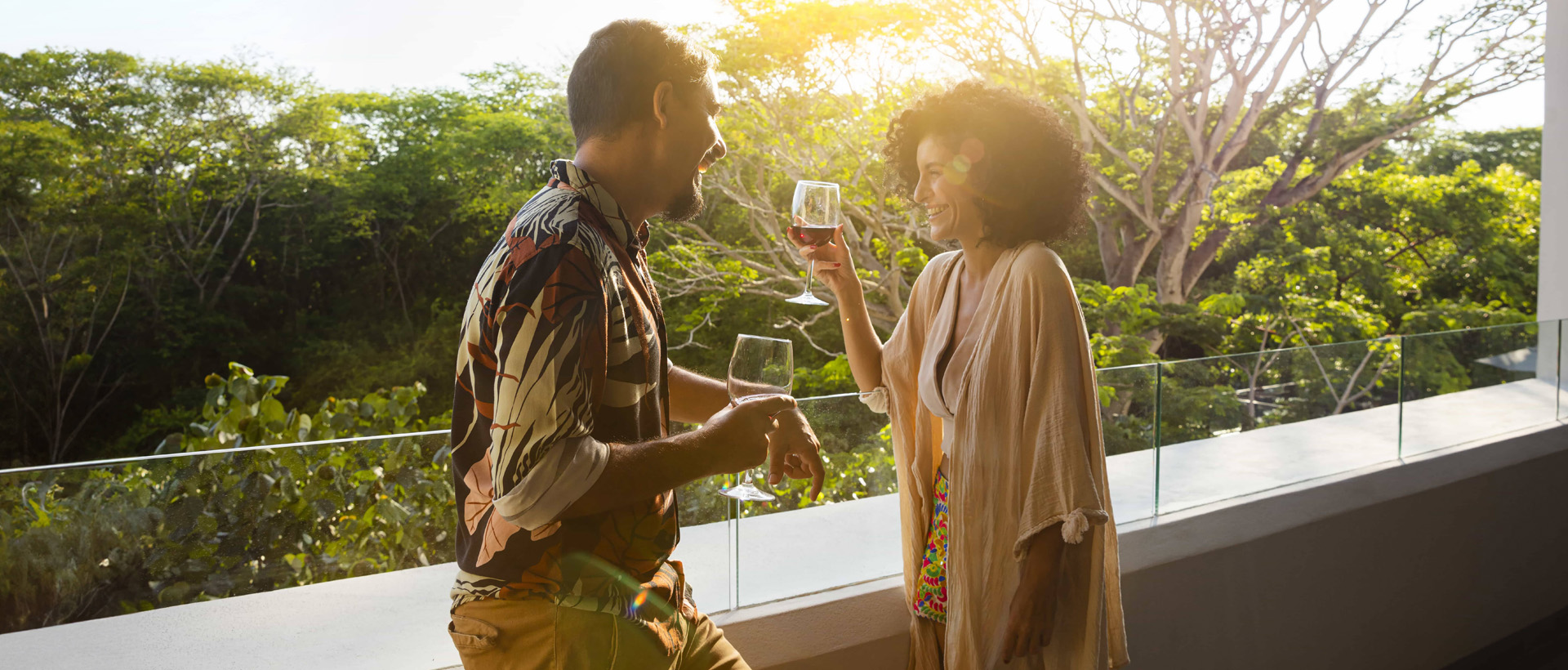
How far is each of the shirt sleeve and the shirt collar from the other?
0.50ft

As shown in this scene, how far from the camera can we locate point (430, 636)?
154 centimetres

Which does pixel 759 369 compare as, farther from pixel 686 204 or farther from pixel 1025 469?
pixel 1025 469

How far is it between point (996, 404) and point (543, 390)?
866 mm

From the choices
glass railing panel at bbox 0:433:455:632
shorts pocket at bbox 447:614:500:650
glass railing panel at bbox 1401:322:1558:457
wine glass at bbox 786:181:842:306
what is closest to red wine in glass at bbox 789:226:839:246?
wine glass at bbox 786:181:842:306

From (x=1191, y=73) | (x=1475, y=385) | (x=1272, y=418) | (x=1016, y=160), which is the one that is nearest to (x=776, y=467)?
(x=1016, y=160)

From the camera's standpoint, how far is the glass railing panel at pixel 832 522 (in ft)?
6.06

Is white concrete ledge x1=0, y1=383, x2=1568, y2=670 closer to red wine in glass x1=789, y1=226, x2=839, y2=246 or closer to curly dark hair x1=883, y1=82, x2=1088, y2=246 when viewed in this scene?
red wine in glass x1=789, y1=226, x2=839, y2=246

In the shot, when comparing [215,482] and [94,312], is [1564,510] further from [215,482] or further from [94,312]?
[94,312]

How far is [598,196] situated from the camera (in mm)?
1075

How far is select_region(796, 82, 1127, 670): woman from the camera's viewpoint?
149 cm

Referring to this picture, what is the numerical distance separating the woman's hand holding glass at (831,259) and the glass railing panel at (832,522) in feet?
0.90

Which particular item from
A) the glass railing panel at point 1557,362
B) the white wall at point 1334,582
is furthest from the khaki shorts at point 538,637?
the glass railing panel at point 1557,362

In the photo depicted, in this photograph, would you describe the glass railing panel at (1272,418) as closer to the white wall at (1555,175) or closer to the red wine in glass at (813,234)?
the red wine in glass at (813,234)

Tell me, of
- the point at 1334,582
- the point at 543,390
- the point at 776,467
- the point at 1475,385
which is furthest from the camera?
the point at 1475,385
